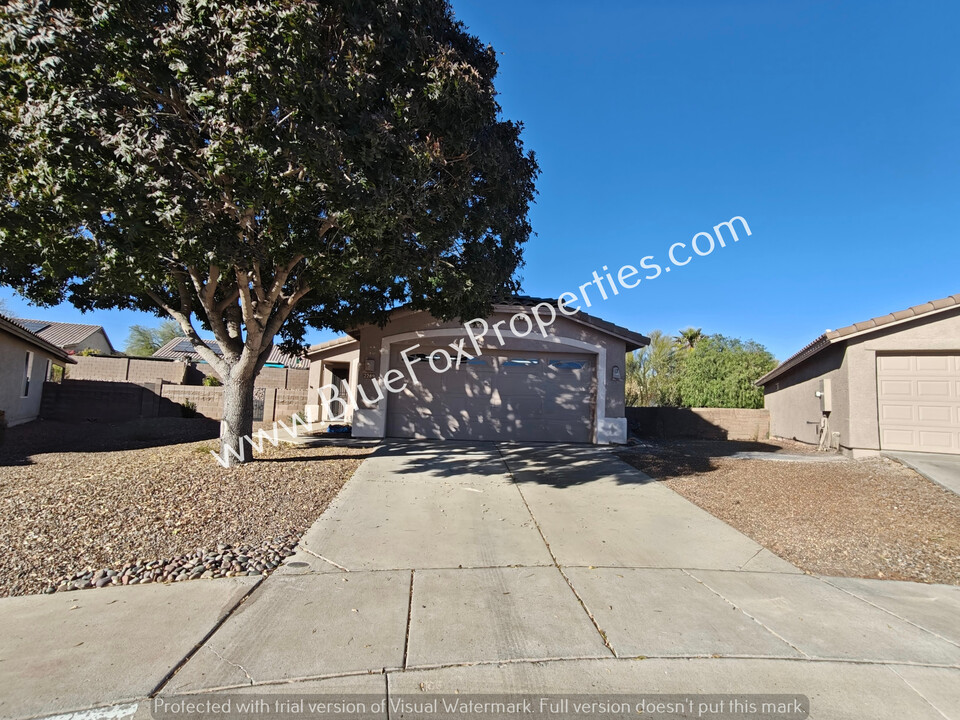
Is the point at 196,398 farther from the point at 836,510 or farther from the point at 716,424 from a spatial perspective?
the point at 716,424

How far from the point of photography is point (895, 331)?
32.1ft

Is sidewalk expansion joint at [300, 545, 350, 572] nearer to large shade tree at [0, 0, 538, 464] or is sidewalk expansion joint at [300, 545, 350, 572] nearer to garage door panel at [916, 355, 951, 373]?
large shade tree at [0, 0, 538, 464]

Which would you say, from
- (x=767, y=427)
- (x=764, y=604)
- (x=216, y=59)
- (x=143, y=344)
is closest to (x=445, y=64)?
(x=216, y=59)

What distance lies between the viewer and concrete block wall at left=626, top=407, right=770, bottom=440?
1702cm

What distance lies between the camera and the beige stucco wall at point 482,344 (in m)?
11.7

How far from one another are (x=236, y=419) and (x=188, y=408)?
1049cm

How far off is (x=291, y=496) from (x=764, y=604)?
526 centimetres

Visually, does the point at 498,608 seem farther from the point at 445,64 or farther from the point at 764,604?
the point at 445,64

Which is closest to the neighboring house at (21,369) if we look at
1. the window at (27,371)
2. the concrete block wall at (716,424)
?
the window at (27,371)

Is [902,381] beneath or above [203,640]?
above

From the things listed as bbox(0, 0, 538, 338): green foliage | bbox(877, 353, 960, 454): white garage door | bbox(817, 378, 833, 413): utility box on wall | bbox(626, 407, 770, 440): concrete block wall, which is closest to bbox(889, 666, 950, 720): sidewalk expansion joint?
bbox(0, 0, 538, 338): green foliage

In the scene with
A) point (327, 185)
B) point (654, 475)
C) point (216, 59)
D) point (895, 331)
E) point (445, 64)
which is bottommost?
point (654, 475)

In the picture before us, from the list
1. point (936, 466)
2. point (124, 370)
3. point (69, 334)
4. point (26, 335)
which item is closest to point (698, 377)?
point (936, 466)

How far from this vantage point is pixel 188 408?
54.4 feet
